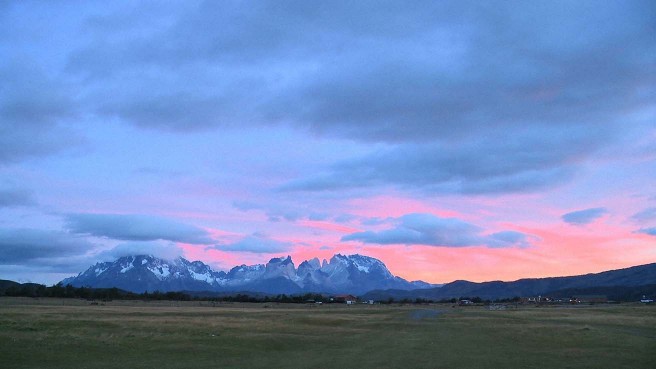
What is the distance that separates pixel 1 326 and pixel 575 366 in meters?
42.8

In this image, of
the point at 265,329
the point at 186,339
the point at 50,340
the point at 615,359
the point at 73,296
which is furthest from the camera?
the point at 73,296

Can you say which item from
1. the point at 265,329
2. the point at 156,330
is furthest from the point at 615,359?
the point at 156,330

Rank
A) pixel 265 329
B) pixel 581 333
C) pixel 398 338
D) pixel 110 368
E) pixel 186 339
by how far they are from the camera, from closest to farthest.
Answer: pixel 110 368 < pixel 186 339 < pixel 398 338 < pixel 581 333 < pixel 265 329

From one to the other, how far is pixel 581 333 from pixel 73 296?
174839 mm

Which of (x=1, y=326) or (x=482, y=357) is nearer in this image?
(x=482, y=357)

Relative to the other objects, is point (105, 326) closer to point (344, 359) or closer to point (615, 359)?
point (344, 359)

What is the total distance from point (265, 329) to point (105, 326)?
1455 centimetres

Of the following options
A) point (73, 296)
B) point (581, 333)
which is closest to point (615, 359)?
point (581, 333)

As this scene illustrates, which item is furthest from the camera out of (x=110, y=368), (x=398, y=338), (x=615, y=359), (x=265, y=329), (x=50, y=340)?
(x=265, y=329)

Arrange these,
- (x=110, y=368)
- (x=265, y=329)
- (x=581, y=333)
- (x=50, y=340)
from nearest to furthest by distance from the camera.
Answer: (x=110, y=368) < (x=50, y=340) < (x=581, y=333) < (x=265, y=329)

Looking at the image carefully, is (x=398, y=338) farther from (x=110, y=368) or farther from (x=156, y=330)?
(x=110, y=368)

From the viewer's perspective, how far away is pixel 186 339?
138 ft

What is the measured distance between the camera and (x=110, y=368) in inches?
1090

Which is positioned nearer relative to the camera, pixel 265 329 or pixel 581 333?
pixel 581 333
